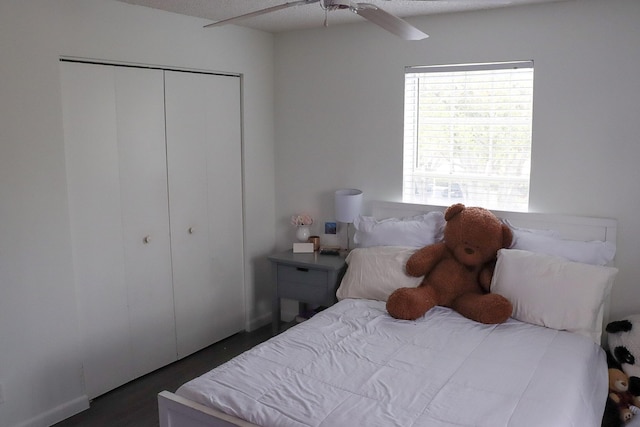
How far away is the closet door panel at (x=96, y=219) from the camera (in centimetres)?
298

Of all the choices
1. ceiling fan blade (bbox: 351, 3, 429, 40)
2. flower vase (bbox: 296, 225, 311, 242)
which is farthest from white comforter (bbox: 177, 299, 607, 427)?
ceiling fan blade (bbox: 351, 3, 429, 40)

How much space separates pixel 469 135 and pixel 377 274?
109 cm

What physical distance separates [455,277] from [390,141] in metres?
1.13

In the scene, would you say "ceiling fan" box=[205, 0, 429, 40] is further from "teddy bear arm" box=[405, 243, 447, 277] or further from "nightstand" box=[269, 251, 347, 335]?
"nightstand" box=[269, 251, 347, 335]

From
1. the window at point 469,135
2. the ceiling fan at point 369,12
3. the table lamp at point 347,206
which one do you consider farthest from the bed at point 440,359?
the ceiling fan at point 369,12

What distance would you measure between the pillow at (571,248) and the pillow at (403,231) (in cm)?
52

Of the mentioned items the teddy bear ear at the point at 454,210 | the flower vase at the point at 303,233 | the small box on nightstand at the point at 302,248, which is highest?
the teddy bear ear at the point at 454,210

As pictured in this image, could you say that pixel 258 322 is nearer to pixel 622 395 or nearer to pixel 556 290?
pixel 556 290

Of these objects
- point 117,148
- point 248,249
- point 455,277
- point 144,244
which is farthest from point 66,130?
point 455,277

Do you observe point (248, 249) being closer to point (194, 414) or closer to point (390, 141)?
point (390, 141)

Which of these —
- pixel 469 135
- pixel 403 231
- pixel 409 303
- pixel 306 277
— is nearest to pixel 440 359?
pixel 409 303

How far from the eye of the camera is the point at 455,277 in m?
3.12

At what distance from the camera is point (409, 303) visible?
2945 mm

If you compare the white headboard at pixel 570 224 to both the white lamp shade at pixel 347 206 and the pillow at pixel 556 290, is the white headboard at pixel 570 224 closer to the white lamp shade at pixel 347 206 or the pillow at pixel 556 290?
the pillow at pixel 556 290
